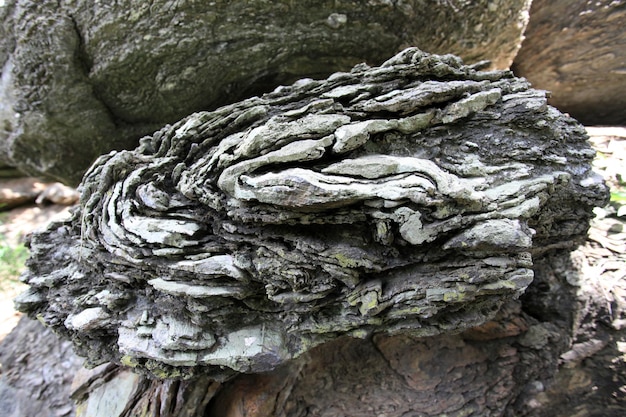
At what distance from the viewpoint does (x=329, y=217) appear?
2.39 metres

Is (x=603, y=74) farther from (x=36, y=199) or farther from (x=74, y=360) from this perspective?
(x=36, y=199)

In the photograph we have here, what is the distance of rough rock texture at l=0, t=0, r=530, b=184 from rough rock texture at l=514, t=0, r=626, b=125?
41.1 inches

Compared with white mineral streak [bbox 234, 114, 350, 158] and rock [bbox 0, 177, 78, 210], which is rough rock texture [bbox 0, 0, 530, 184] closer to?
white mineral streak [bbox 234, 114, 350, 158]

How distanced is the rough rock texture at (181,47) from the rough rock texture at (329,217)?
1.16m

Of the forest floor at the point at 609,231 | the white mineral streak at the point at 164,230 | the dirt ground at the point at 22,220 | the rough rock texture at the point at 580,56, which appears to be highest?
the rough rock texture at the point at 580,56

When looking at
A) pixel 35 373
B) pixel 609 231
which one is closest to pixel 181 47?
pixel 35 373

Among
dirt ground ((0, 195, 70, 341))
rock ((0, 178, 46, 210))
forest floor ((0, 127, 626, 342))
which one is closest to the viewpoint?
forest floor ((0, 127, 626, 342))

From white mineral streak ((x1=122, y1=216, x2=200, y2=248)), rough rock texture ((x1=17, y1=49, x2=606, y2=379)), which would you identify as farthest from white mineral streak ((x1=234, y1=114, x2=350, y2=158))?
white mineral streak ((x1=122, y1=216, x2=200, y2=248))

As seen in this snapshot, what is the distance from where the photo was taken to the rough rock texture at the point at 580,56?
15.4 ft

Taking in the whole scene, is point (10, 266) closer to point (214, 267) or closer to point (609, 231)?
point (214, 267)

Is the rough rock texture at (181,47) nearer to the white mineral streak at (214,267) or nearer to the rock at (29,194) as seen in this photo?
the white mineral streak at (214,267)

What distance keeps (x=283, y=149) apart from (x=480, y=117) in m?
1.42

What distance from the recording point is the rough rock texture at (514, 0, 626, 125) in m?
4.71

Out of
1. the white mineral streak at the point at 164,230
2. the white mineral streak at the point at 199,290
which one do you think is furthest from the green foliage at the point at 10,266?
the white mineral streak at the point at 199,290
